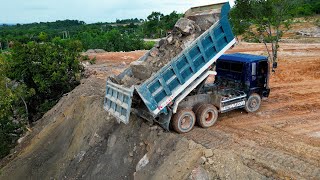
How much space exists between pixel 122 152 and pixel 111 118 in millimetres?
1927

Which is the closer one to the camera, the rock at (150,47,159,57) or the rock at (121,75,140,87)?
the rock at (121,75,140,87)

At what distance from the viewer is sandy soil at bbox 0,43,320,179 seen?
809 cm

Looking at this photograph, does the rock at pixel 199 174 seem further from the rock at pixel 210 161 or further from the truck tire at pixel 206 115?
the truck tire at pixel 206 115

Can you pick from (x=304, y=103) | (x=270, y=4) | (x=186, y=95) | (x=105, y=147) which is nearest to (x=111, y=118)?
(x=105, y=147)

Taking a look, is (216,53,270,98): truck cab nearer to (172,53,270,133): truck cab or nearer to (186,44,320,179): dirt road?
(172,53,270,133): truck cab

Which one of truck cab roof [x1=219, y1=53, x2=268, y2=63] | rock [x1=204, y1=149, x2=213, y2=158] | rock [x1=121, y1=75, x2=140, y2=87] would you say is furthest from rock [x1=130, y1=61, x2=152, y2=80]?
truck cab roof [x1=219, y1=53, x2=268, y2=63]

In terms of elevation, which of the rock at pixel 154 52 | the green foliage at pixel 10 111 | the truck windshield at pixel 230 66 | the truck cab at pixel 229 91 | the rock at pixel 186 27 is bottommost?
the green foliage at pixel 10 111

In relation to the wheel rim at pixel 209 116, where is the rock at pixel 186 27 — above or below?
above

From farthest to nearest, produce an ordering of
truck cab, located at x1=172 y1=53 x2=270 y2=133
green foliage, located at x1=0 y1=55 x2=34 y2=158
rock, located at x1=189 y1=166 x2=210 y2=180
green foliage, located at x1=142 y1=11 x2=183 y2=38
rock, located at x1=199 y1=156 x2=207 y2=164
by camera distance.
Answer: green foliage, located at x1=142 y1=11 x2=183 y2=38, green foliage, located at x1=0 y1=55 x2=34 y2=158, truck cab, located at x1=172 y1=53 x2=270 y2=133, rock, located at x1=199 y1=156 x2=207 y2=164, rock, located at x1=189 y1=166 x2=210 y2=180

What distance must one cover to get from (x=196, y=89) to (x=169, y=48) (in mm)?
1549

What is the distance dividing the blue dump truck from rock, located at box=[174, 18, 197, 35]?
0.60 metres

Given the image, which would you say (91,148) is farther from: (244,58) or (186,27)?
(244,58)

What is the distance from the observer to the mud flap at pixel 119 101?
887cm

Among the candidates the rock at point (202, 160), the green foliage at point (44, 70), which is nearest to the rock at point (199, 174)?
the rock at point (202, 160)
